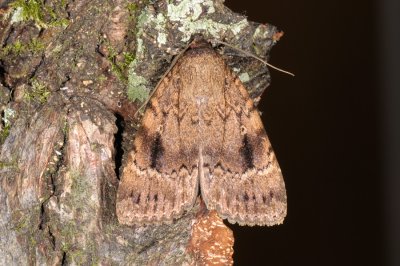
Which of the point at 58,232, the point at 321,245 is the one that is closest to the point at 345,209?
the point at 321,245

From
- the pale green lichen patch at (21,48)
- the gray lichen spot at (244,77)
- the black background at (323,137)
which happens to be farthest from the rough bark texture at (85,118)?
the black background at (323,137)

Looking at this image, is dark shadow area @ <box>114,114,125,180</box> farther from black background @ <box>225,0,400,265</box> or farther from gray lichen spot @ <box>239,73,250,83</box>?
black background @ <box>225,0,400,265</box>

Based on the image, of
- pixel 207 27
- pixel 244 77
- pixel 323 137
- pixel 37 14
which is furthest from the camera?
pixel 323 137

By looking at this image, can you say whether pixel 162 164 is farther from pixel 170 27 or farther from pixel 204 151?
pixel 170 27

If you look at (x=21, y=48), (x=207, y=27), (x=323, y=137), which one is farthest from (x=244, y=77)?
(x=323, y=137)

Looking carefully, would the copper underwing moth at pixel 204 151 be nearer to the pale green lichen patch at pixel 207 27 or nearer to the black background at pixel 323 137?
the pale green lichen patch at pixel 207 27

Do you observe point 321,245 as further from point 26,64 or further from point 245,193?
point 26,64
